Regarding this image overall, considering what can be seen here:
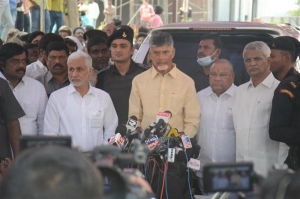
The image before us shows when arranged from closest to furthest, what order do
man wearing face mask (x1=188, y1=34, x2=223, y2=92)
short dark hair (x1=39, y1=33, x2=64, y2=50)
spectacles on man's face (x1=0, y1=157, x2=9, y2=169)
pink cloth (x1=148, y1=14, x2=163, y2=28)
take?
spectacles on man's face (x1=0, y1=157, x2=9, y2=169) → man wearing face mask (x1=188, y1=34, x2=223, y2=92) → short dark hair (x1=39, y1=33, x2=64, y2=50) → pink cloth (x1=148, y1=14, x2=163, y2=28)

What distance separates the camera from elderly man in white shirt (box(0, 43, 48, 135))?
24.7 ft

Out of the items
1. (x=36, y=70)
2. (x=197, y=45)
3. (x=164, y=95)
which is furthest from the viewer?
(x=36, y=70)

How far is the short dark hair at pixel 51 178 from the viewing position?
6.78ft

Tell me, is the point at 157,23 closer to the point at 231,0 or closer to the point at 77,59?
the point at 231,0

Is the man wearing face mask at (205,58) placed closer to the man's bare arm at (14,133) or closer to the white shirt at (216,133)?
the white shirt at (216,133)

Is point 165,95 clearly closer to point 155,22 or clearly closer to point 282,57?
point 282,57

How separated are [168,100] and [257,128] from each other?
80cm

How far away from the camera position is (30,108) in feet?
24.7

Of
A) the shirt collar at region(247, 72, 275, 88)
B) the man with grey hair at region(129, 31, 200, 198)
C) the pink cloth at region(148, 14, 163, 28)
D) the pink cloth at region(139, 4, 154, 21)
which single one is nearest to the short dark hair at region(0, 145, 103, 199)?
the man with grey hair at region(129, 31, 200, 198)

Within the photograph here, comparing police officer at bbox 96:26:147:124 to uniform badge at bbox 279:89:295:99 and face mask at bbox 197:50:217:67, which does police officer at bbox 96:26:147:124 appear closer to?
face mask at bbox 197:50:217:67

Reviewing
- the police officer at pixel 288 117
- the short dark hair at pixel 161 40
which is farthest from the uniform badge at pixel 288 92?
the short dark hair at pixel 161 40

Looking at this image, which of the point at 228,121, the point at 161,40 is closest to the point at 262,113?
the point at 228,121

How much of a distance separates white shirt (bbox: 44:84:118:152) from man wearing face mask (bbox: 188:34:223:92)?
3.97 feet

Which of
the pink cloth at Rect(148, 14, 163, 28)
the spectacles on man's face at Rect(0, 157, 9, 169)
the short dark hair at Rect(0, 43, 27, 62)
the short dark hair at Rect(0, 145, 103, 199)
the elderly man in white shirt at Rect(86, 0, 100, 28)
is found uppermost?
the elderly man in white shirt at Rect(86, 0, 100, 28)
